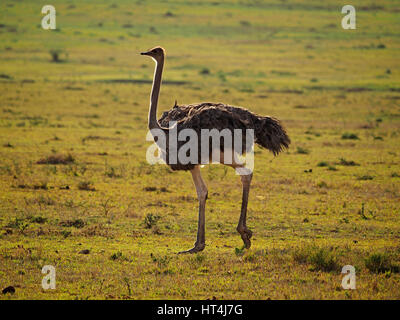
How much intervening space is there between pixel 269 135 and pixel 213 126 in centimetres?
78

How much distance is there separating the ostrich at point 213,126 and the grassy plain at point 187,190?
0.50 metres

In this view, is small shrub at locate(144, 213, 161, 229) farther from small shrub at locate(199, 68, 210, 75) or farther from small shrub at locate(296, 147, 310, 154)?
small shrub at locate(199, 68, 210, 75)

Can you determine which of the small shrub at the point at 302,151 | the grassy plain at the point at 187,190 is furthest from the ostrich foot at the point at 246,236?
the small shrub at the point at 302,151

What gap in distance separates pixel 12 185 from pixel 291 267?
710 cm

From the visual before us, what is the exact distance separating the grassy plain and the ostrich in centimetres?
50

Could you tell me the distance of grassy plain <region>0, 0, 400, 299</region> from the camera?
7879mm

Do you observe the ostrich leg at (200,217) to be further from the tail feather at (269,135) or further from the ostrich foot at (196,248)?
the tail feather at (269,135)

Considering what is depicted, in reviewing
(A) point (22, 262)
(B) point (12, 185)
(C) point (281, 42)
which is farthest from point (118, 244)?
(C) point (281, 42)

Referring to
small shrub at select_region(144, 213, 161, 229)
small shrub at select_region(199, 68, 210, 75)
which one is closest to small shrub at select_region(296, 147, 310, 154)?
small shrub at select_region(144, 213, 161, 229)

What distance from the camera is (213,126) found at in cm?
887

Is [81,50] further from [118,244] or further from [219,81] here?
[118,244]

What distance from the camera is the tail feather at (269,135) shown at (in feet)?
30.1

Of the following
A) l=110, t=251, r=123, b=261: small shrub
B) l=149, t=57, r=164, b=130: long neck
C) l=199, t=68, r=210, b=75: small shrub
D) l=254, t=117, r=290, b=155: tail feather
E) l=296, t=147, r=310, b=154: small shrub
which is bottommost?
l=110, t=251, r=123, b=261: small shrub
